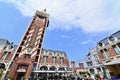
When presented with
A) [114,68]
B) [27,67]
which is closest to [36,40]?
[27,67]

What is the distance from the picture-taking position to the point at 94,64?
2708cm

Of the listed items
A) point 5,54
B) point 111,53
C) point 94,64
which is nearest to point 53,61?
point 94,64

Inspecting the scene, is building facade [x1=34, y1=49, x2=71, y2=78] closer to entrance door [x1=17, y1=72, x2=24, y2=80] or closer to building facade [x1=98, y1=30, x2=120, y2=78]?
entrance door [x1=17, y1=72, x2=24, y2=80]

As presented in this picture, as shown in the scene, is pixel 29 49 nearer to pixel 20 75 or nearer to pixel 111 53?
pixel 20 75

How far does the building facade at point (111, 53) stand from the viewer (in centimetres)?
1970

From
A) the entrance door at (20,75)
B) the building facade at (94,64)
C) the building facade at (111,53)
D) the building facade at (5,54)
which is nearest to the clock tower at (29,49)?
the entrance door at (20,75)

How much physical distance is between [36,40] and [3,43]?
11507 millimetres

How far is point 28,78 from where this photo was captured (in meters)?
20.7

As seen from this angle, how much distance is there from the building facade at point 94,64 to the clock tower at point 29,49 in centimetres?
1705

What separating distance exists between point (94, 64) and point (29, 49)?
805 inches

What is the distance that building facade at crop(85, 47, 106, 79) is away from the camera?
2421 centimetres

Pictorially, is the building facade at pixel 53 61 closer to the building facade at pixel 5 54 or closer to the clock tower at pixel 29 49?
the clock tower at pixel 29 49

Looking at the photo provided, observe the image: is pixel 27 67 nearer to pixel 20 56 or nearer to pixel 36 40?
pixel 20 56

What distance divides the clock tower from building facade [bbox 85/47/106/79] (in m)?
17.1
